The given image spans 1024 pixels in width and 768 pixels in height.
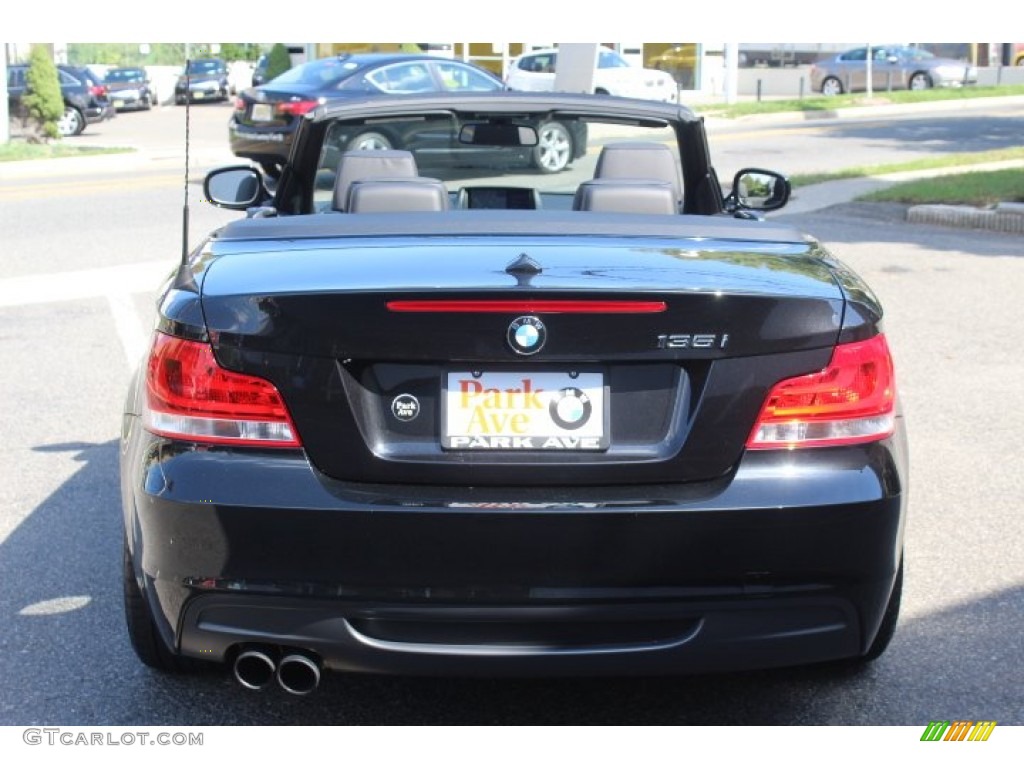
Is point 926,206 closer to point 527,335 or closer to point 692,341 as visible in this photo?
point 692,341

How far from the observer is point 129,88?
152 ft

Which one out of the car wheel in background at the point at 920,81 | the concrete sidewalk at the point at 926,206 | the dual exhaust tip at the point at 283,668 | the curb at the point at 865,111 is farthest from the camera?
the car wheel in background at the point at 920,81

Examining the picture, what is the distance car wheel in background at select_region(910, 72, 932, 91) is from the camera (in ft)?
156

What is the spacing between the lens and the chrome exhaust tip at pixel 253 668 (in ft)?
11.8

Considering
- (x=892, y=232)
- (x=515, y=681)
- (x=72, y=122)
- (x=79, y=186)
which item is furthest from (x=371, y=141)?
(x=72, y=122)

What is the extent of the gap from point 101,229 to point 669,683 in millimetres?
12147

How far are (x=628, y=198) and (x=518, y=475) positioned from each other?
1.73m

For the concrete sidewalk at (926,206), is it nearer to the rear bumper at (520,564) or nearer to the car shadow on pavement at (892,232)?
the car shadow on pavement at (892,232)

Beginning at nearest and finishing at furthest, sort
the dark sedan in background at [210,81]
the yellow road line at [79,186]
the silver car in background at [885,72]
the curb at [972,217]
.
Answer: the curb at [972,217], the yellow road line at [79,186], the silver car in background at [885,72], the dark sedan in background at [210,81]

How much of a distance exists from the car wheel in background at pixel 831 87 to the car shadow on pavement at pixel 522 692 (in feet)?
145

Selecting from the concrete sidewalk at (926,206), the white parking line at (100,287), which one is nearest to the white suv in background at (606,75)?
the concrete sidewalk at (926,206)

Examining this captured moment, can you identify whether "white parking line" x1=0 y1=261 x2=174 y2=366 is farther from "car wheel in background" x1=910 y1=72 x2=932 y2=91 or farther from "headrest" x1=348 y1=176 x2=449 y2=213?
"car wheel in background" x1=910 y1=72 x2=932 y2=91
